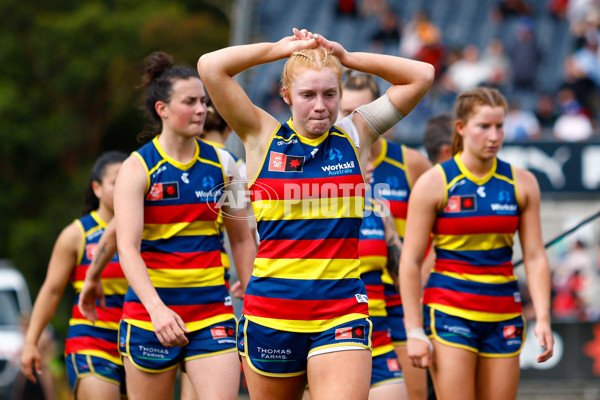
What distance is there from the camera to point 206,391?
5.34 meters

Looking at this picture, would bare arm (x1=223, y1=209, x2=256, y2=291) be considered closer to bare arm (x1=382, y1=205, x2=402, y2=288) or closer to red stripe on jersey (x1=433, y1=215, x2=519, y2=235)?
bare arm (x1=382, y1=205, x2=402, y2=288)

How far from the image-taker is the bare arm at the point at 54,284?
6.87 metres

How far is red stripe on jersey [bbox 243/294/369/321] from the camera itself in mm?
4461

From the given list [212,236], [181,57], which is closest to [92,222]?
[212,236]

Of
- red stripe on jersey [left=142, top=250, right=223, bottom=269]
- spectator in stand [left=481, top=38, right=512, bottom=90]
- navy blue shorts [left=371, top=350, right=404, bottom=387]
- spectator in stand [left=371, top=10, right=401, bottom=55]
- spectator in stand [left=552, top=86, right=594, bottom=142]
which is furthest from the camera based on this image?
spectator in stand [left=371, top=10, right=401, bottom=55]

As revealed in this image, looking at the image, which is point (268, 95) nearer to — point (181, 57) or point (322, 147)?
point (181, 57)

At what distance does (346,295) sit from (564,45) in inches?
686

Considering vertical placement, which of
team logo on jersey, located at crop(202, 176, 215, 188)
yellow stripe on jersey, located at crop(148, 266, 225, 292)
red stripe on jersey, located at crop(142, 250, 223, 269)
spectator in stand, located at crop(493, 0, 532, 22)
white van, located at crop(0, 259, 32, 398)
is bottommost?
white van, located at crop(0, 259, 32, 398)

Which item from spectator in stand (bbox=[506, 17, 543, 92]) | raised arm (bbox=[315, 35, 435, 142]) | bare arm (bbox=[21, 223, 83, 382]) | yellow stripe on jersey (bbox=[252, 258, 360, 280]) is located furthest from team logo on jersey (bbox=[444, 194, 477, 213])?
spectator in stand (bbox=[506, 17, 543, 92])

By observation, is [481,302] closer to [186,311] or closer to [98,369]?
[186,311]

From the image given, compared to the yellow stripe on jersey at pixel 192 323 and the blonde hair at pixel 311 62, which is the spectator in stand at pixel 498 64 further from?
the blonde hair at pixel 311 62

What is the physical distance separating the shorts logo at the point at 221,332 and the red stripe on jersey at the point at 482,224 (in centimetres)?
145

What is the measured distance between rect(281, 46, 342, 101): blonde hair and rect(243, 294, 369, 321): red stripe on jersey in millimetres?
1004

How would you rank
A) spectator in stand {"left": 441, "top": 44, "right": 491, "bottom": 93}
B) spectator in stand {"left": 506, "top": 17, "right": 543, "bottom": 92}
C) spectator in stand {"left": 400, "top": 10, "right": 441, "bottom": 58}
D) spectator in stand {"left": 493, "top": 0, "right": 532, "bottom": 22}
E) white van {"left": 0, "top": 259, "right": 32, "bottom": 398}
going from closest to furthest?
white van {"left": 0, "top": 259, "right": 32, "bottom": 398}
spectator in stand {"left": 441, "top": 44, "right": 491, "bottom": 93}
spectator in stand {"left": 506, "top": 17, "right": 543, "bottom": 92}
spectator in stand {"left": 400, "top": 10, "right": 441, "bottom": 58}
spectator in stand {"left": 493, "top": 0, "right": 532, "bottom": 22}
